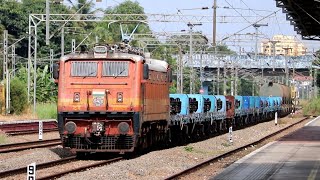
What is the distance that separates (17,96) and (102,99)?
2811 centimetres

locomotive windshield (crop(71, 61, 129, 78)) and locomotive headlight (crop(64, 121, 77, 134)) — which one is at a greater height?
locomotive windshield (crop(71, 61, 129, 78))

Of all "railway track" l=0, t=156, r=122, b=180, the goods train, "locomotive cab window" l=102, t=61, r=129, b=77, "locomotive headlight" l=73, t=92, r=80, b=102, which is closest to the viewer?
"railway track" l=0, t=156, r=122, b=180

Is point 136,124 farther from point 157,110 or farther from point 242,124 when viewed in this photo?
point 242,124

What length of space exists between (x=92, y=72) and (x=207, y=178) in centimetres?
590

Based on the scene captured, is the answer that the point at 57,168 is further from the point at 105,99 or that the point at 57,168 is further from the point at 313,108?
the point at 313,108

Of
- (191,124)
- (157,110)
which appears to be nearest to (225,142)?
(191,124)

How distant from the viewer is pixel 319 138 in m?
36.0

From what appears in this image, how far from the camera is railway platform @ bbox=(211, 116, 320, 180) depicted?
17.5m

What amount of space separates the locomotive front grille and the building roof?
791 centimetres

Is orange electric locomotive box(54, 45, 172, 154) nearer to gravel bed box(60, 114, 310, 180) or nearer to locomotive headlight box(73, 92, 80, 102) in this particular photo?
locomotive headlight box(73, 92, 80, 102)

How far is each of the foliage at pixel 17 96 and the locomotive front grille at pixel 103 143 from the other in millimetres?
27464

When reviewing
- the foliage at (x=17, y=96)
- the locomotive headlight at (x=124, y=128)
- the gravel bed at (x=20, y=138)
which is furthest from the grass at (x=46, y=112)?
the locomotive headlight at (x=124, y=128)

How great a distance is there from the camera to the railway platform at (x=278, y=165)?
17469 millimetres

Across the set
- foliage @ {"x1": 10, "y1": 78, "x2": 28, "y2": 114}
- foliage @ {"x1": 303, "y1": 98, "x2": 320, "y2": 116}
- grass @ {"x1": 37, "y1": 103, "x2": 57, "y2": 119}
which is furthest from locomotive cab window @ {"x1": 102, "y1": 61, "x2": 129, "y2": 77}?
foliage @ {"x1": 303, "y1": 98, "x2": 320, "y2": 116}
